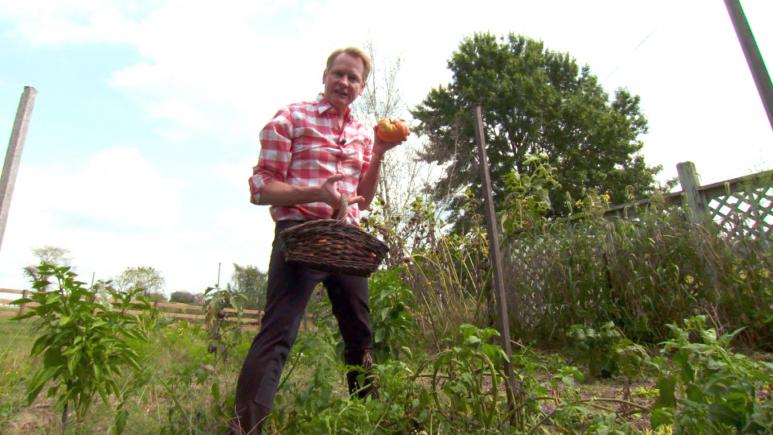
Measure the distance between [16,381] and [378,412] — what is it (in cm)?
223

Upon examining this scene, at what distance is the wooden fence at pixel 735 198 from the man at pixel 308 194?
2.63 metres

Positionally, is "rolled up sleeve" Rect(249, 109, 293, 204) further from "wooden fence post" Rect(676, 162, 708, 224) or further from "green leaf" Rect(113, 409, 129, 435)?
"wooden fence post" Rect(676, 162, 708, 224)

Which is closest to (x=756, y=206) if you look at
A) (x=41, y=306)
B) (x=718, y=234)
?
(x=718, y=234)

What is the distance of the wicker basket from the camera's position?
56.3 inches

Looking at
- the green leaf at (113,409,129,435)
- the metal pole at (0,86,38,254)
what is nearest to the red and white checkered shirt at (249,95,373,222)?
the green leaf at (113,409,129,435)

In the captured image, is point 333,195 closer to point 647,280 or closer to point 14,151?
point 647,280

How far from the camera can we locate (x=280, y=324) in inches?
58.8

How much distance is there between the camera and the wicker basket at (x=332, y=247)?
1.43 metres

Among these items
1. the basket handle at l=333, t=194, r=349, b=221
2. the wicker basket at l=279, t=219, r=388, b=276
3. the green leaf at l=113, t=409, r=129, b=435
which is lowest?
the green leaf at l=113, t=409, r=129, b=435

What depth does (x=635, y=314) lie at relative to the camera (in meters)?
3.08

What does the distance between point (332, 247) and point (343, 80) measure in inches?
24.7

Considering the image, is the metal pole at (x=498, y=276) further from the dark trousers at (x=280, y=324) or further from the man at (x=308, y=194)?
the dark trousers at (x=280, y=324)

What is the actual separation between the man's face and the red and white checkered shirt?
1.5 inches

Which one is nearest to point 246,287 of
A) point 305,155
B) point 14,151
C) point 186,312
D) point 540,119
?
point 14,151
